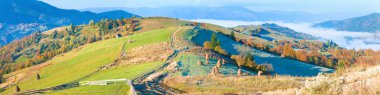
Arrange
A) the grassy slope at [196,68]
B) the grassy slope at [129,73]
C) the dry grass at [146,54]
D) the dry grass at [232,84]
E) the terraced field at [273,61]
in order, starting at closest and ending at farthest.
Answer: the dry grass at [232,84] → the grassy slope at [196,68] → the grassy slope at [129,73] → the dry grass at [146,54] → the terraced field at [273,61]

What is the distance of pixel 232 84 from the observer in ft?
146

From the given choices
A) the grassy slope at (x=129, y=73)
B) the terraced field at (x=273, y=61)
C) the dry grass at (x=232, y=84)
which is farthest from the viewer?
the terraced field at (x=273, y=61)

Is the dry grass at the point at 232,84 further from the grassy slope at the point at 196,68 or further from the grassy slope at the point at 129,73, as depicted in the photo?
the grassy slope at the point at 129,73

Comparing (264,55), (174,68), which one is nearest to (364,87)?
(174,68)

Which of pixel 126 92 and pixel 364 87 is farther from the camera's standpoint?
pixel 126 92

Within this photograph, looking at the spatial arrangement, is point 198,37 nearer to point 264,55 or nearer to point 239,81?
point 264,55

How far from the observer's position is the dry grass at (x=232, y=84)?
39.7 meters

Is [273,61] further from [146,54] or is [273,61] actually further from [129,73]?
[129,73]

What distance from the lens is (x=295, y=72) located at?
127 meters

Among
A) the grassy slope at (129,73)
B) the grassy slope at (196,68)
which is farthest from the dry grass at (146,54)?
the grassy slope at (196,68)

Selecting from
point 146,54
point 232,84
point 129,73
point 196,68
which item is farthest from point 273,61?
point 232,84

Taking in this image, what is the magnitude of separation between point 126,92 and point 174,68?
58.5 ft

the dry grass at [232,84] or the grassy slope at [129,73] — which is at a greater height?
the dry grass at [232,84]

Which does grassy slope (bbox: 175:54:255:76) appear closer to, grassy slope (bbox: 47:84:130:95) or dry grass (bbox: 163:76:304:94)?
dry grass (bbox: 163:76:304:94)
